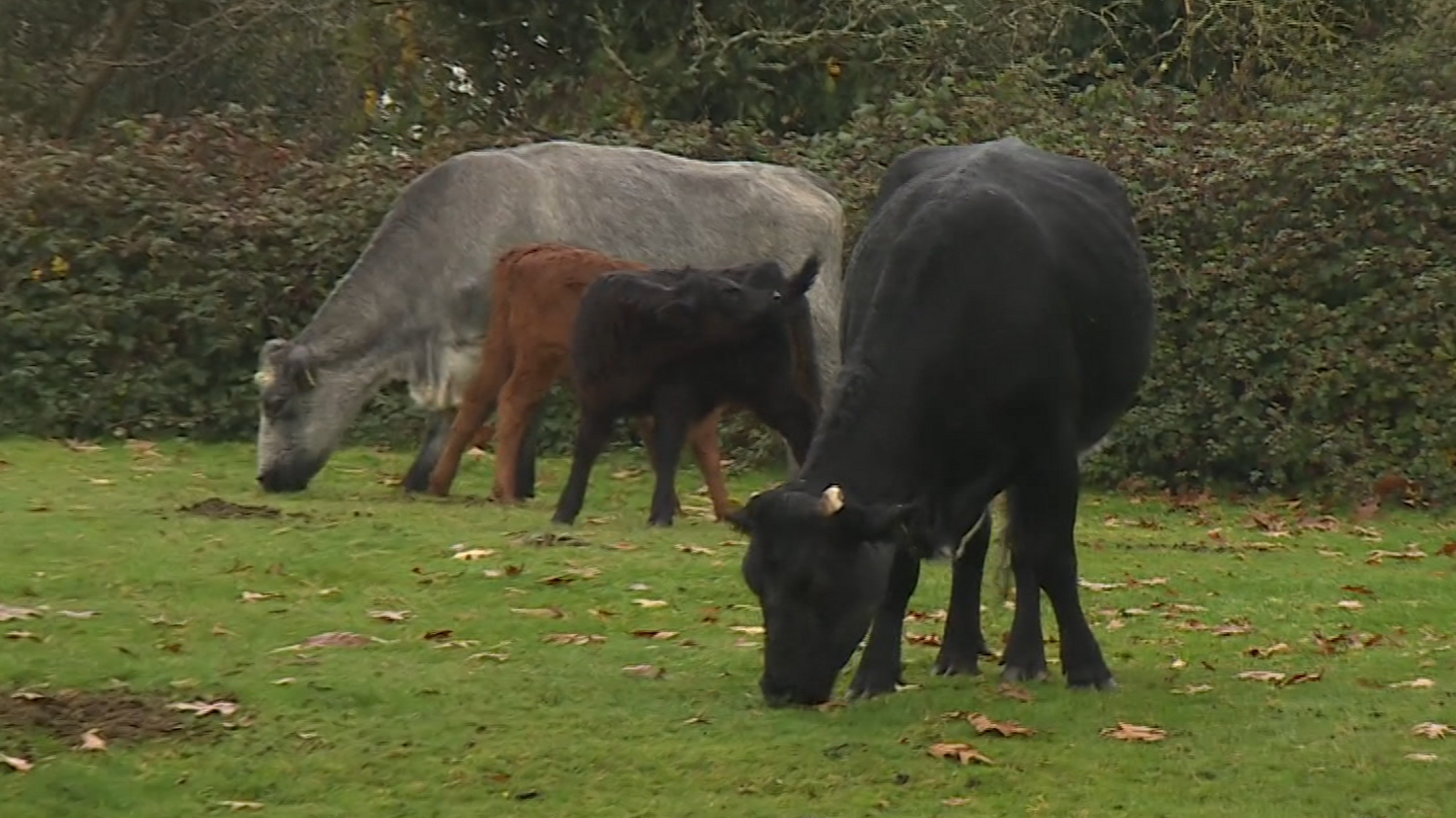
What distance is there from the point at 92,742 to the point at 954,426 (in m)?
2.91

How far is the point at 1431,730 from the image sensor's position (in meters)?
7.54

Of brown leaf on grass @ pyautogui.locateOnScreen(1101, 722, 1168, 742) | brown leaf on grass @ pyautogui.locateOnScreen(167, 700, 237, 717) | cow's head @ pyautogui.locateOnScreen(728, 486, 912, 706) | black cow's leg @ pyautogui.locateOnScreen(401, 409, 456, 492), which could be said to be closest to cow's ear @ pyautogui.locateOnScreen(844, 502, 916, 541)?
cow's head @ pyautogui.locateOnScreen(728, 486, 912, 706)

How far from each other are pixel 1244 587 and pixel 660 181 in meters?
6.08

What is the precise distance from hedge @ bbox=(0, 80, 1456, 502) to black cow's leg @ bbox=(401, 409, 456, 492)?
2954mm

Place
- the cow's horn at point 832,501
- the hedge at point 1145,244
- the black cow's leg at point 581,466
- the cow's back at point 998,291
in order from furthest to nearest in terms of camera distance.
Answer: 1. the hedge at point 1145,244
2. the black cow's leg at point 581,466
3. the cow's back at point 998,291
4. the cow's horn at point 832,501

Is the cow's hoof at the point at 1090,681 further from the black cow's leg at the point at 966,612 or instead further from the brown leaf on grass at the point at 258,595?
the brown leaf on grass at the point at 258,595

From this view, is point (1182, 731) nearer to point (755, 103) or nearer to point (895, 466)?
point (895, 466)

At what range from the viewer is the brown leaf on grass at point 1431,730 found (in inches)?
295

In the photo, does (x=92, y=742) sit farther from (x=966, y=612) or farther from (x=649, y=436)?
(x=649, y=436)

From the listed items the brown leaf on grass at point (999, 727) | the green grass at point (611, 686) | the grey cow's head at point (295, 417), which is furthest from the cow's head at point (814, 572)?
the grey cow's head at point (295, 417)

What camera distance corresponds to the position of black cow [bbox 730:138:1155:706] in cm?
747

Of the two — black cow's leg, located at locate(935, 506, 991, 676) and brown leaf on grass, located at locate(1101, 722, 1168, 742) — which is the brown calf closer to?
black cow's leg, located at locate(935, 506, 991, 676)

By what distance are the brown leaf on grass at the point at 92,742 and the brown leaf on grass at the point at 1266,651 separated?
4.48 metres

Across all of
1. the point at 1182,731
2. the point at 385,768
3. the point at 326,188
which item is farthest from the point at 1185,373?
the point at 385,768
